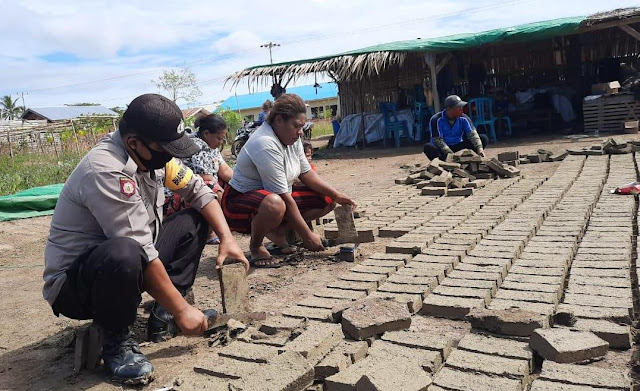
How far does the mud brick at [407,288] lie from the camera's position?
120 inches

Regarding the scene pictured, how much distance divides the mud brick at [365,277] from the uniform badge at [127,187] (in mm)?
1506

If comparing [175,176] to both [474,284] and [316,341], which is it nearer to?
[316,341]

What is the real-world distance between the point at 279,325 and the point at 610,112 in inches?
446

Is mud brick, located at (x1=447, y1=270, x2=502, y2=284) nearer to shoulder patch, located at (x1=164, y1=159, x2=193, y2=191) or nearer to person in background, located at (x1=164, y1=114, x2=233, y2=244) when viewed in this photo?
shoulder patch, located at (x1=164, y1=159, x2=193, y2=191)

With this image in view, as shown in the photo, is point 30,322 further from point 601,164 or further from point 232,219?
point 601,164

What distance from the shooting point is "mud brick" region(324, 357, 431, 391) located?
1927 mm

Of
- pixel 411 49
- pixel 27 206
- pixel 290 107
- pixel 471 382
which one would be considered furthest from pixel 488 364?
pixel 411 49

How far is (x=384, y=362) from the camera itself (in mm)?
2152

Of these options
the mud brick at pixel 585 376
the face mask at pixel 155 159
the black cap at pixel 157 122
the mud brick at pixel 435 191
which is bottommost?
the mud brick at pixel 585 376

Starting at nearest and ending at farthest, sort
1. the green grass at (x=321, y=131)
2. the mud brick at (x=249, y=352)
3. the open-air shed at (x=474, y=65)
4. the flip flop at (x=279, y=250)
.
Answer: the mud brick at (x=249, y=352) < the flip flop at (x=279, y=250) < the open-air shed at (x=474, y=65) < the green grass at (x=321, y=131)

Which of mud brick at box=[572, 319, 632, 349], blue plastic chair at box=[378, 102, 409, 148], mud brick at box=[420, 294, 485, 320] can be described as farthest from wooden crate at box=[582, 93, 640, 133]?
mud brick at box=[572, 319, 632, 349]

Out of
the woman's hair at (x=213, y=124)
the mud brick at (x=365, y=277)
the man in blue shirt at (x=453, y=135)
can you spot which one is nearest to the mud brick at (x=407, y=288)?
the mud brick at (x=365, y=277)

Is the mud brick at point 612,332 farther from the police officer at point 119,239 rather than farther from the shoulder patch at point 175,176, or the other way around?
the shoulder patch at point 175,176

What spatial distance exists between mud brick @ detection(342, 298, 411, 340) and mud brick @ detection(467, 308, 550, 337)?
0.33 m
